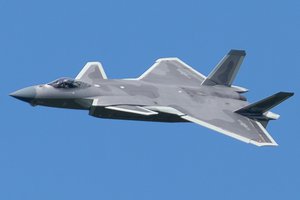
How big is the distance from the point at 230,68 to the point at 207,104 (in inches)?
217

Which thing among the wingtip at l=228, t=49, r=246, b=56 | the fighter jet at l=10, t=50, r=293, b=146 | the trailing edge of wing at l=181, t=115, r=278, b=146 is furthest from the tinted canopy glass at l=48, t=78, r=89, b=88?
the wingtip at l=228, t=49, r=246, b=56

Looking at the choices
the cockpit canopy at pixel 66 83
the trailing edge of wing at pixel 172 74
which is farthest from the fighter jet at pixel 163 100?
the trailing edge of wing at pixel 172 74

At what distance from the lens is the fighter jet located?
6188cm

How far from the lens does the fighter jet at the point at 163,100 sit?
61.9 metres

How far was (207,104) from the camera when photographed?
65188 millimetres

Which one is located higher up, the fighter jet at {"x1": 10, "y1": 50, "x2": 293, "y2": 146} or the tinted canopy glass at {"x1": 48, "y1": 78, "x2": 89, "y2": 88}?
the tinted canopy glass at {"x1": 48, "y1": 78, "x2": 89, "y2": 88}

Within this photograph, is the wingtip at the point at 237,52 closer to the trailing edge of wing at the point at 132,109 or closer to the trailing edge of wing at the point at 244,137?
the trailing edge of wing at the point at 244,137

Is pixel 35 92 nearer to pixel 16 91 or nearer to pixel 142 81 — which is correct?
pixel 16 91

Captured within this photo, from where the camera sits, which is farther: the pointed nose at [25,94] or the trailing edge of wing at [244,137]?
the pointed nose at [25,94]

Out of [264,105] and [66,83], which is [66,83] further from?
[264,105]

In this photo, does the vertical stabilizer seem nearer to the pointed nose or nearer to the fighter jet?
the fighter jet

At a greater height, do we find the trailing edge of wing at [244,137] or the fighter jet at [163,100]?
the fighter jet at [163,100]

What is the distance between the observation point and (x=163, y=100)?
64062mm

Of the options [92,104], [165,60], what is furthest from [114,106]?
[165,60]
